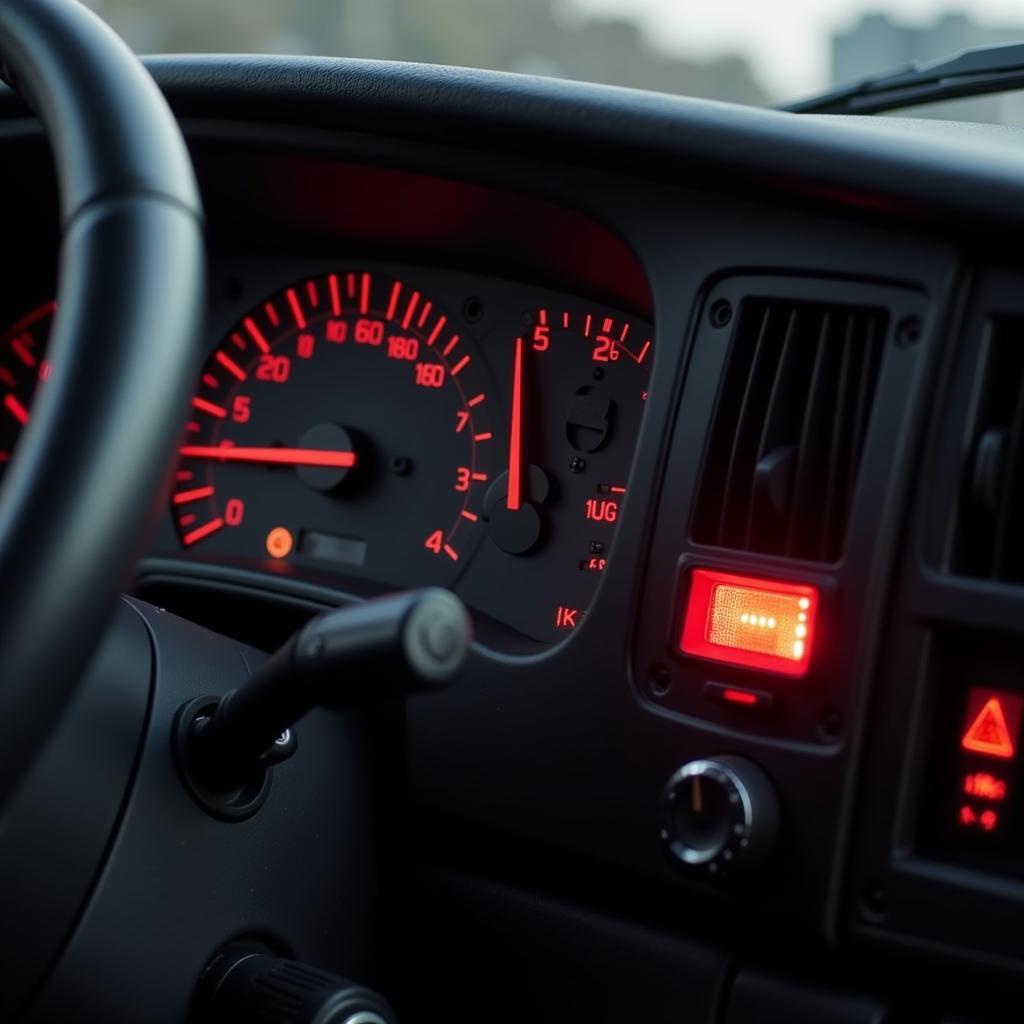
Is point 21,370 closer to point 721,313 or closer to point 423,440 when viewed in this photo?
point 423,440

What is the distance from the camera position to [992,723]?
4.24 ft

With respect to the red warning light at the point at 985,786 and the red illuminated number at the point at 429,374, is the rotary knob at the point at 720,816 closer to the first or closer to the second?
the red warning light at the point at 985,786

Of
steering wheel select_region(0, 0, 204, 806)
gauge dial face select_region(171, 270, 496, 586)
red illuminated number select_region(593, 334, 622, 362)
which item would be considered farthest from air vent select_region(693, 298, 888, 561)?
steering wheel select_region(0, 0, 204, 806)

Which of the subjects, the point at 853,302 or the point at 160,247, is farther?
the point at 853,302

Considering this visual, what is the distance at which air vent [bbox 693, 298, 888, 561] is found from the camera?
1.38 meters

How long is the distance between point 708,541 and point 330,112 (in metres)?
0.64

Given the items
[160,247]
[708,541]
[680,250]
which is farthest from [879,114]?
[160,247]

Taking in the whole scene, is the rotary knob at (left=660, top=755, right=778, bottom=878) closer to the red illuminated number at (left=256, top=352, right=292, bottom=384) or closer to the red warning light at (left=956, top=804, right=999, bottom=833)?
the red warning light at (left=956, top=804, right=999, bottom=833)

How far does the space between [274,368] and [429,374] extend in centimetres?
27

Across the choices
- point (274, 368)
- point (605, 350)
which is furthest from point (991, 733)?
point (274, 368)

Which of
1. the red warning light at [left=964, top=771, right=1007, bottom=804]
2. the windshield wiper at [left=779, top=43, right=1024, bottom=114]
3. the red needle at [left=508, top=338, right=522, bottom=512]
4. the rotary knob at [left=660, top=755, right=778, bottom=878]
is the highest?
the windshield wiper at [left=779, top=43, right=1024, bottom=114]

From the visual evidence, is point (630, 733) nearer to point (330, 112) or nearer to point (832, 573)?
point (832, 573)

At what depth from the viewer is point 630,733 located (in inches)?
55.9

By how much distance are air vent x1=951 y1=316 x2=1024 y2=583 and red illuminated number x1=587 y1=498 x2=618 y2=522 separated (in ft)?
1.64
